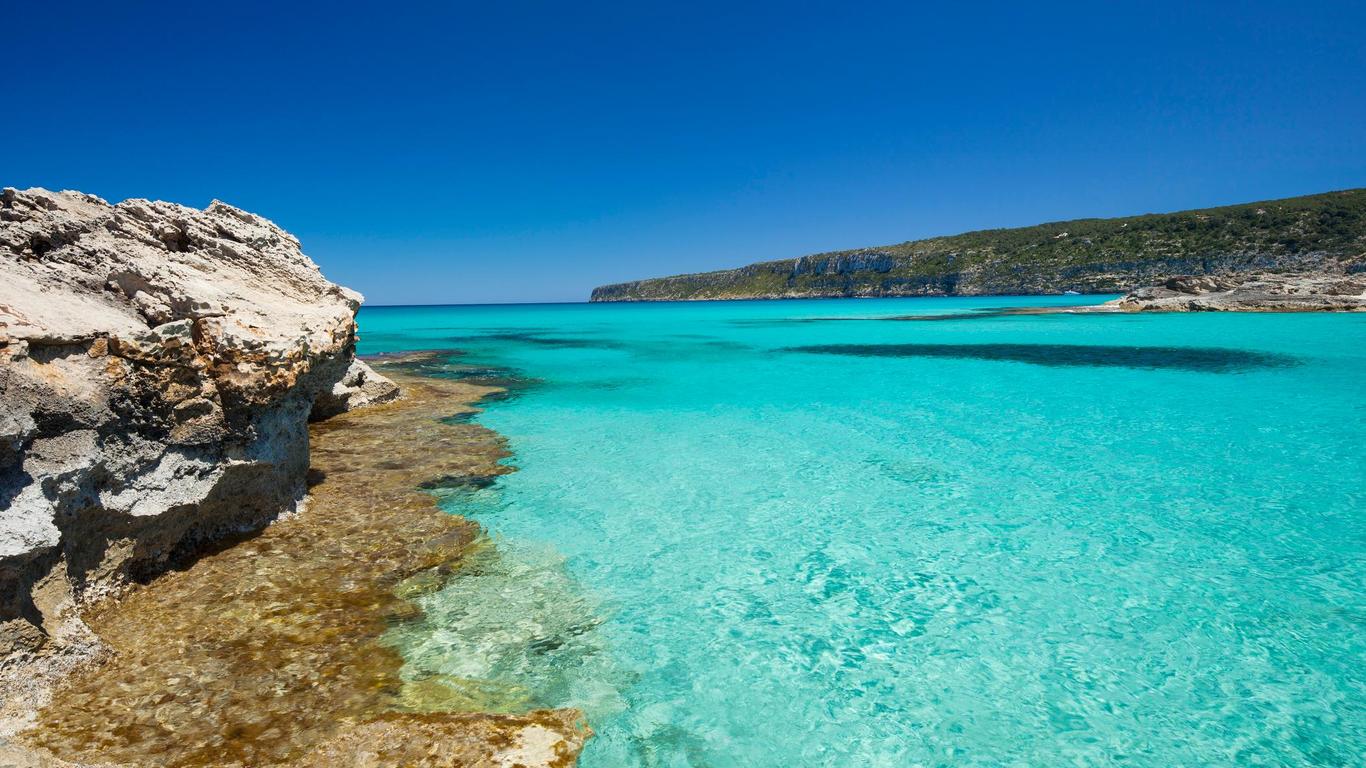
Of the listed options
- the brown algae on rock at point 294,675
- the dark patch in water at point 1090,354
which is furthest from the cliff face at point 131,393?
the dark patch in water at point 1090,354

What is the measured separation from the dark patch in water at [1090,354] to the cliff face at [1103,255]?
46707 millimetres

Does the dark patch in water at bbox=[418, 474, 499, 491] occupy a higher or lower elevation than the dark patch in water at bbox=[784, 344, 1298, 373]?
higher

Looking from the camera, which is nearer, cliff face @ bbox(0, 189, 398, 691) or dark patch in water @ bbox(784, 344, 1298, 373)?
cliff face @ bbox(0, 189, 398, 691)

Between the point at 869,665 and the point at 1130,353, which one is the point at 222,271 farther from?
the point at 1130,353

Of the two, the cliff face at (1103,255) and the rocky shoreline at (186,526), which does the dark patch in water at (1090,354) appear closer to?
the rocky shoreline at (186,526)

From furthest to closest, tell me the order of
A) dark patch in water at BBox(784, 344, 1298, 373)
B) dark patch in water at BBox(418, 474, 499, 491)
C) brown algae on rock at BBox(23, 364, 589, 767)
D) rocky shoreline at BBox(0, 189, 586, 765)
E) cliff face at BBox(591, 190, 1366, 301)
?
1. cliff face at BBox(591, 190, 1366, 301)
2. dark patch in water at BBox(784, 344, 1298, 373)
3. dark patch in water at BBox(418, 474, 499, 491)
4. rocky shoreline at BBox(0, 189, 586, 765)
5. brown algae on rock at BBox(23, 364, 589, 767)

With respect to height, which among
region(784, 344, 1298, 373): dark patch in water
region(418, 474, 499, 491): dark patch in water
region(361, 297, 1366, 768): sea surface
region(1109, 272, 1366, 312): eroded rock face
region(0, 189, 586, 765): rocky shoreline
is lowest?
region(1109, 272, 1366, 312): eroded rock face

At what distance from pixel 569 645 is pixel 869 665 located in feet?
6.96

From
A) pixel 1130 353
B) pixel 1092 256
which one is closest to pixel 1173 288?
pixel 1130 353

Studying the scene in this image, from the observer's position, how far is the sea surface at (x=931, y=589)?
385cm

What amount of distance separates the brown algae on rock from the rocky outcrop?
51.7 metres

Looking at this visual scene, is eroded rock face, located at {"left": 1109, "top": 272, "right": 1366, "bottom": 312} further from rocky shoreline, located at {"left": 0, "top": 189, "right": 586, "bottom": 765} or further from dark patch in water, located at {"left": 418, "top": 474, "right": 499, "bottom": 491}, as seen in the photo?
rocky shoreline, located at {"left": 0, "top": 189, "right": 586, "bottom": 765}

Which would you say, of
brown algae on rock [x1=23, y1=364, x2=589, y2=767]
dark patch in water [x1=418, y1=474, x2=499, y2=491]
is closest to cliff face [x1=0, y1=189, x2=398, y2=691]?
brown algae on rock [x1=23, y1=364, x2=589, y2=767]

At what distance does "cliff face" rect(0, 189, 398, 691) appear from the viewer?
161 inches
